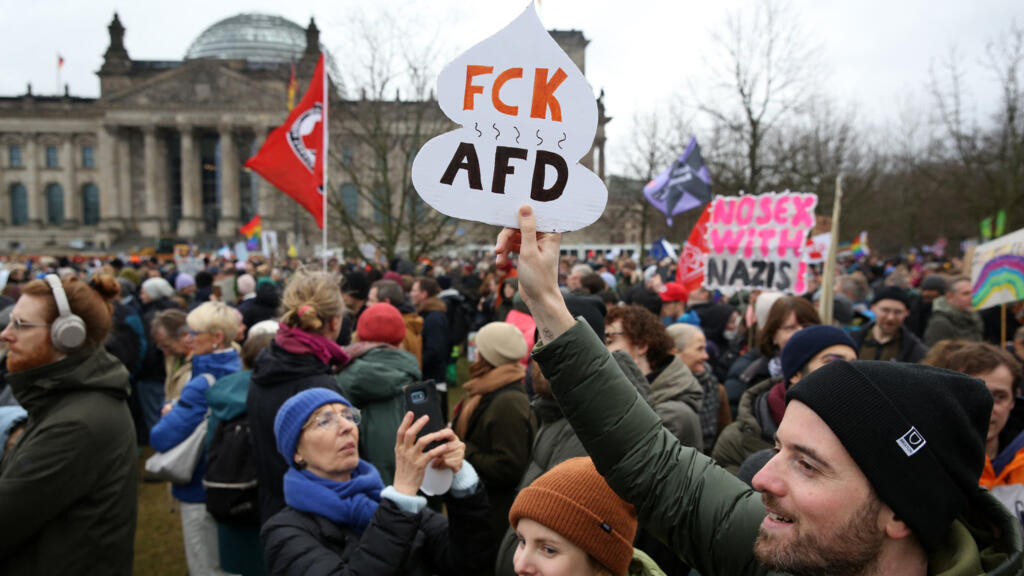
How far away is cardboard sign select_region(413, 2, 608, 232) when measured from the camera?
170cm

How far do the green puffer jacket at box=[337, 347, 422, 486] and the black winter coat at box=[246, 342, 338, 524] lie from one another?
14.4 inches

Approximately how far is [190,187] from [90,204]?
13.5 metres

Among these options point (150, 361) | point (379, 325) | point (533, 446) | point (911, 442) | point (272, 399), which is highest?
point (911, 442)

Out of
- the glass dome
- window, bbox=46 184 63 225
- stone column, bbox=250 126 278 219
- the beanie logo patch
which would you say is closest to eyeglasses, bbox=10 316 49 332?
the beanie logo patch

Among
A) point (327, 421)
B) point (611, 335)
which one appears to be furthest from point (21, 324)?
point (611, 335)

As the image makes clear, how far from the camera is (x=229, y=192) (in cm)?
5575

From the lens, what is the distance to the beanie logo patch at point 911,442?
1.26 meters

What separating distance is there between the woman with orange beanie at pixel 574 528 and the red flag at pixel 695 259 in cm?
631

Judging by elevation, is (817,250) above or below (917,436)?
above

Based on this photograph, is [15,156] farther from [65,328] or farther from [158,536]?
[65,328]

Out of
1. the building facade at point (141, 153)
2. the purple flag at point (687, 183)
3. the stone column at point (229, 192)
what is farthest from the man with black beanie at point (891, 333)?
the stone column at point (229, 192)

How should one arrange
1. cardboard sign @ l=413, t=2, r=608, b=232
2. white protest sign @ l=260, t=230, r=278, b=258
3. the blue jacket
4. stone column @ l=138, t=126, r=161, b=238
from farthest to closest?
stone column @ l=138, t=126, r=161, b=238 < white protest sign @ l=260, t=230, r=278, b=258 < the blue jacket < cardboard sign @ l=413, t=2, r=608, b=232

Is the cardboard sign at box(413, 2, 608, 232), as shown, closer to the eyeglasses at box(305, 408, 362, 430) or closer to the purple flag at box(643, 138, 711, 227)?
the eyeglasses at box(305, 408, 362, 430)

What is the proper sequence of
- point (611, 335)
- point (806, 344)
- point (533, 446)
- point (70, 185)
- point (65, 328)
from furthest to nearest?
point (70, 185), point (611, 335), point (806, 344), point (533, 446), point (65, 328)
